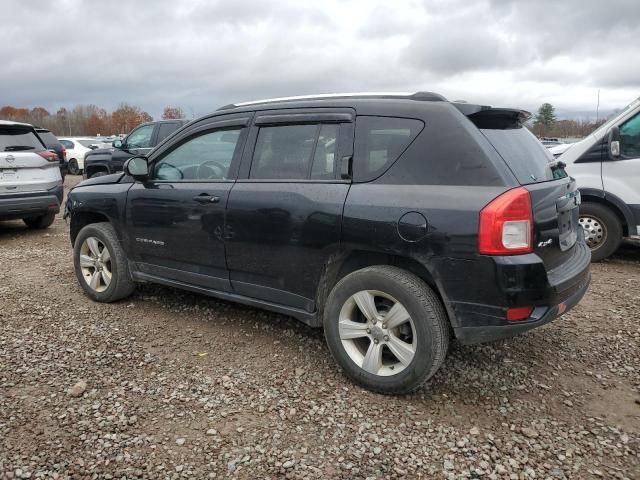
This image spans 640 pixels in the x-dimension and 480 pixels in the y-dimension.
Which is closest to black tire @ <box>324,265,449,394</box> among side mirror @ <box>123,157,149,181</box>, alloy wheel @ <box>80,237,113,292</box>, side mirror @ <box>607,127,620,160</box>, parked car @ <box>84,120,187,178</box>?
side mirror @ <box>123,157,149,181</box>

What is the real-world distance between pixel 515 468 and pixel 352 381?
1.10 meters

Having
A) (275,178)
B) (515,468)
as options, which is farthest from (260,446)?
(275,178)

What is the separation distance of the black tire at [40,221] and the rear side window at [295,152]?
19.9 ft

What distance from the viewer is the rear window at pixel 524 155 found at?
2.88 m

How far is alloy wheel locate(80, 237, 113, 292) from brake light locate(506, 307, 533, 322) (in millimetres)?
3458

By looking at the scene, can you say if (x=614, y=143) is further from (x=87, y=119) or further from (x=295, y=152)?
(x=87, y=119)

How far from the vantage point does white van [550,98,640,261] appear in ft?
19.2

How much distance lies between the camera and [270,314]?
436cm

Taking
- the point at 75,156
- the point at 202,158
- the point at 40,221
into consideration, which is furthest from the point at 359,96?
the point at 75,156

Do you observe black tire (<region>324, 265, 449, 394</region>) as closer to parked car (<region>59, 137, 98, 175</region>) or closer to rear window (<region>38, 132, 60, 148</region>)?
rear window (<region>38, 132, 60, 148</region>)

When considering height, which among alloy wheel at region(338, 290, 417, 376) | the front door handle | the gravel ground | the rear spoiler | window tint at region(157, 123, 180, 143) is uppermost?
window tint at region(157, 123, 180, 143)

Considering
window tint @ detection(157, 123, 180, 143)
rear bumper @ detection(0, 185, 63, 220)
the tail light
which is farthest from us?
window tint @ detection(157, 123, 180, 143)

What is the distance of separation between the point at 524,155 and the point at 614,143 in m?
3.63

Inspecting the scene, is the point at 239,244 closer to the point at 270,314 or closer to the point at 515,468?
the point at 270,314
